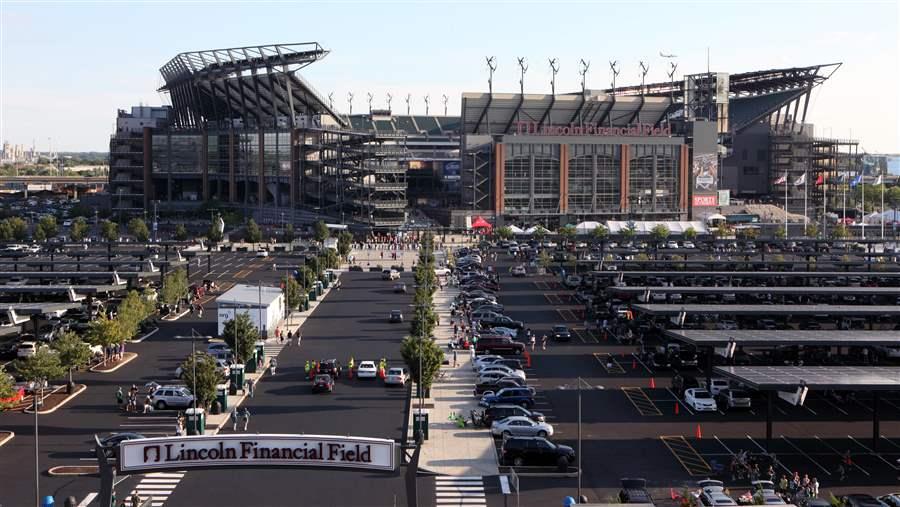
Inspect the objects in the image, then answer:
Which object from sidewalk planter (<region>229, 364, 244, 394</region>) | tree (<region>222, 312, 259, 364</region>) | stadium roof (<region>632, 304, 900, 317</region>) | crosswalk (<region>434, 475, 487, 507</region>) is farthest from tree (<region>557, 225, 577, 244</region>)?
crosswalk (<region>434, 475, 487, 507</region>)

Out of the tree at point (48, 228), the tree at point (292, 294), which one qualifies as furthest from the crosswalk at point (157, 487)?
the tree at point (48, 228)

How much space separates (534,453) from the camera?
1251 inches

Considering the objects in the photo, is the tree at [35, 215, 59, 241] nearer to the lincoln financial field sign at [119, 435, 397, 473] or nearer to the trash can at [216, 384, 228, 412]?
the trash can at [216, 384, 228, 412]

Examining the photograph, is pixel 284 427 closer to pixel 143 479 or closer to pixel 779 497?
pixel 143 479

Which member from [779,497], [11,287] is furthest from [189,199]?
[779,497]

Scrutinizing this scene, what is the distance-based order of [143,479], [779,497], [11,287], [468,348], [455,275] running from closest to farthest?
[779,497], [143,479], [468,348], [11,287], [455,275]

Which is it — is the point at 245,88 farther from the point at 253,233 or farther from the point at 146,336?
the point at 146,336

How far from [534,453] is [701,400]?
9930 mm

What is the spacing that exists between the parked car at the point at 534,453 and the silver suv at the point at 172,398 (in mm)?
13745

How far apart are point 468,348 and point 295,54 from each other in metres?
84.4

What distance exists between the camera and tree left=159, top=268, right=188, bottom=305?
6159 cm

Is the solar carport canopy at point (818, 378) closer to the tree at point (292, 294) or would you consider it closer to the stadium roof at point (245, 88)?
the tree at point (292, 294)

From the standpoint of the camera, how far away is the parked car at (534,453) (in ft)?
104

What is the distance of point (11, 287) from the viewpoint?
58531 millimetres
